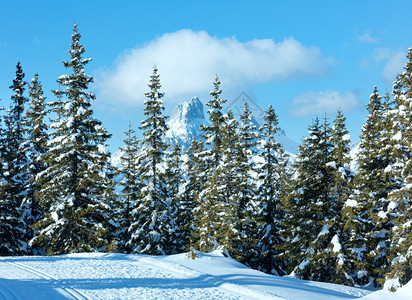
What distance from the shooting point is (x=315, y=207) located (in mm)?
23719

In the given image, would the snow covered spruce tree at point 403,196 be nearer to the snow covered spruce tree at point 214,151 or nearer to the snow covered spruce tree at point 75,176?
the snow covered spruce tree at point 214,151

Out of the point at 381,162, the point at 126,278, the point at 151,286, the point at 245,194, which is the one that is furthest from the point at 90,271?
the point at 381,162

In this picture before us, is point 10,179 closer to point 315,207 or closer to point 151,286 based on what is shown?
point 151,286

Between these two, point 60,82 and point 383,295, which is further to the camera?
point 60,82

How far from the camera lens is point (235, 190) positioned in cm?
2934

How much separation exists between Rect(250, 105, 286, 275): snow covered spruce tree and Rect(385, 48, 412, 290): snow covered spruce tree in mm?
10852

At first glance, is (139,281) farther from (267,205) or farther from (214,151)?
(267,205)

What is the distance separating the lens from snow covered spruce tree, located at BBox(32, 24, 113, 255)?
2330 cm

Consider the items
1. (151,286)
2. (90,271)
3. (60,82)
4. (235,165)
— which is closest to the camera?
(151,286)

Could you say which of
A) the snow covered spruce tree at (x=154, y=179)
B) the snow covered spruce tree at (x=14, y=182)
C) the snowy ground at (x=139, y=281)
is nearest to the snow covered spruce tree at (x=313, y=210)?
the snowy ground at (x=139, y=281)

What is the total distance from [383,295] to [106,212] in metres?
17.6

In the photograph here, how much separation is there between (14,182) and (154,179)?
446 inches

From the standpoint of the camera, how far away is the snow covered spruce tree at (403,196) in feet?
57.1

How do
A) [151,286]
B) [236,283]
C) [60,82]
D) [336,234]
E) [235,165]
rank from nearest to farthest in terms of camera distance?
[151,286] < [236,283] < [336,234] < [60,82] < [235,165]
